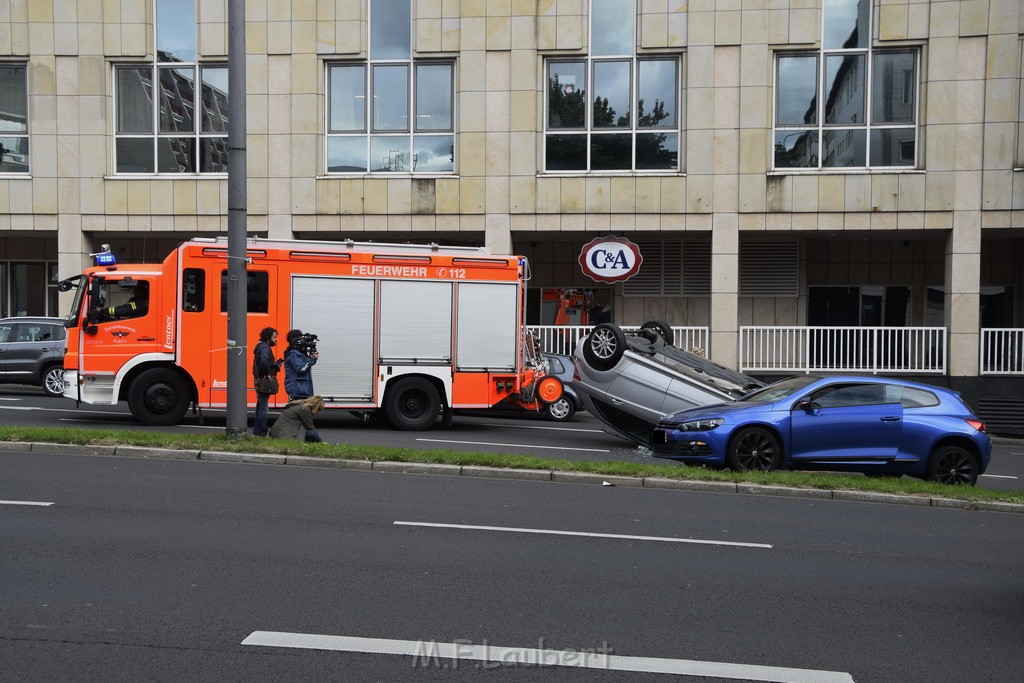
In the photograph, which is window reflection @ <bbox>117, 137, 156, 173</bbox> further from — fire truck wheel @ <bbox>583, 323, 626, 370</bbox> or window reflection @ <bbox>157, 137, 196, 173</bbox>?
fire truck wheel @ <bbox>583, 323, 626, 370</bbox>

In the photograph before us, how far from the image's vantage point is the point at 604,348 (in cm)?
1468

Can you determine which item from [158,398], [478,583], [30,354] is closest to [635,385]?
[158,398]

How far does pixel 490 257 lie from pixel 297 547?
10.0m

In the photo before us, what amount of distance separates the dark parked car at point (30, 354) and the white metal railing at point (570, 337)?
10.4 m

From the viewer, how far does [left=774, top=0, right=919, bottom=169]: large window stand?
73.7ft

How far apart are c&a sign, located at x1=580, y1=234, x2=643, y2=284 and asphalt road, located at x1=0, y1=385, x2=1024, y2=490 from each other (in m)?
4.36

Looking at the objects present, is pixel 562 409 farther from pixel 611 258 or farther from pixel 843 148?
pixel 843 148

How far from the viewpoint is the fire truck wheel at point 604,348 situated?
14594 mm

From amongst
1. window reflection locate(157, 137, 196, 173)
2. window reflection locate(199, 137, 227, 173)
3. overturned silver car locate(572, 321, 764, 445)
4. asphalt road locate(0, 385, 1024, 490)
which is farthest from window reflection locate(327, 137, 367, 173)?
overturned silver car locate(572, 321, 764, 445)

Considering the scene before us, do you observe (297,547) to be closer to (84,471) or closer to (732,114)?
(84,471)

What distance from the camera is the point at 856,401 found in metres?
12.2

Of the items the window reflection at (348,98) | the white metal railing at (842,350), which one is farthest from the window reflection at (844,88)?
the window reflection at (348,98)

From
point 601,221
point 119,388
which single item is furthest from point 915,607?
point 601,221

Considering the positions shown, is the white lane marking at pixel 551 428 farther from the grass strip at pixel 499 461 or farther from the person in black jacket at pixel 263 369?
the grass strip at pixel 499 461
